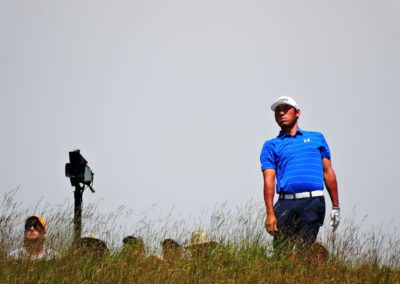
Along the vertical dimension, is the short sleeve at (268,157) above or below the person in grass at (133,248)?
above

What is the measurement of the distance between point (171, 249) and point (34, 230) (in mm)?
1752

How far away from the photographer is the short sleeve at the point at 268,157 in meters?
5.61

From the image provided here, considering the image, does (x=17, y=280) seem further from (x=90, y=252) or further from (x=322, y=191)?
(x=322, y=191)

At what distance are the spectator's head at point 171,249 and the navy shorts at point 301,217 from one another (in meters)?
1.20

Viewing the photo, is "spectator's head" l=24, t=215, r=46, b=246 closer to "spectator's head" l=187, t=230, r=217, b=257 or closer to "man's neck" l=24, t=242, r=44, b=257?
"man's neck" l=24, t=242, r=44, b=257

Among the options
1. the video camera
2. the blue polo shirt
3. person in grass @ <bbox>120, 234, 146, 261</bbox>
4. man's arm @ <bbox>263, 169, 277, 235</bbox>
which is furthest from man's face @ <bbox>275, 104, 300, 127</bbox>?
the video camera

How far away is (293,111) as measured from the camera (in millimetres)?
5695

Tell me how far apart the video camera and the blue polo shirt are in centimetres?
353

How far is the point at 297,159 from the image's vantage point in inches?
217

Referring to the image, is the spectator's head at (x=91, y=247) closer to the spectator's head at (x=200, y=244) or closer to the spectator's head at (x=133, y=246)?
the spectator's head at (x=133, y=246)

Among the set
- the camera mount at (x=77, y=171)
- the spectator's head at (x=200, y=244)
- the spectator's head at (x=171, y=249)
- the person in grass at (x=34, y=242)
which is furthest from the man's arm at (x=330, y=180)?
the camera mount at (x=77, y=171)

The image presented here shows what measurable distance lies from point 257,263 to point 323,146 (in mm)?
1499

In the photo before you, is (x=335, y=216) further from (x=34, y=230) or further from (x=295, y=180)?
(x=34, y=230)

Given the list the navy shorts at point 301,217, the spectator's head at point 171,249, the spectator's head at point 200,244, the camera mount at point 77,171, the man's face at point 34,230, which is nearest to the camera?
the navy shorts at point 301,217
